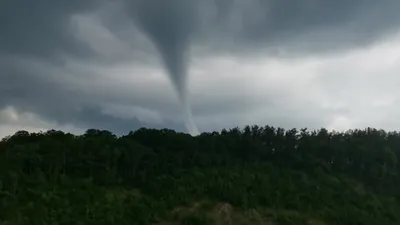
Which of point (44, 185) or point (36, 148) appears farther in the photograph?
point (36, 148)

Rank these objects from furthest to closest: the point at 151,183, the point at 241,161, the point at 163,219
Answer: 1. the point at 241,161
2. the point at 151,183
3. the point at 163,219

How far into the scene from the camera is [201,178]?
11006 cm

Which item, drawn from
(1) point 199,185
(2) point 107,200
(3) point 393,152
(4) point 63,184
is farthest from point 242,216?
(3) point 393,152

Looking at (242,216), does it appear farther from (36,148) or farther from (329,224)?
(36,148)

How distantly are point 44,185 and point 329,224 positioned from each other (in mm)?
43444

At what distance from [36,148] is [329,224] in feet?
159

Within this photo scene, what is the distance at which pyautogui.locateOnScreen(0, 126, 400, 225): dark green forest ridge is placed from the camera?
94.1 meters

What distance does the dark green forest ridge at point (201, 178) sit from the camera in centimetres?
9406

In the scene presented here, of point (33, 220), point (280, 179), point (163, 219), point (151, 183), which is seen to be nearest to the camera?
point (33, 220)

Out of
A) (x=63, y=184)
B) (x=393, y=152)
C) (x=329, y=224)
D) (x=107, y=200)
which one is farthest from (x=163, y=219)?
(x=393, y=152)

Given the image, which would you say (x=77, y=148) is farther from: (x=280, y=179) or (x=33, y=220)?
(x=280, y=179)

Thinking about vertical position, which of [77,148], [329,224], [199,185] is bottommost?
[329,224]

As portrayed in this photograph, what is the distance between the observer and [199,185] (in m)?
107

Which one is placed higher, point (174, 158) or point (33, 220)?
point (174, 158)
